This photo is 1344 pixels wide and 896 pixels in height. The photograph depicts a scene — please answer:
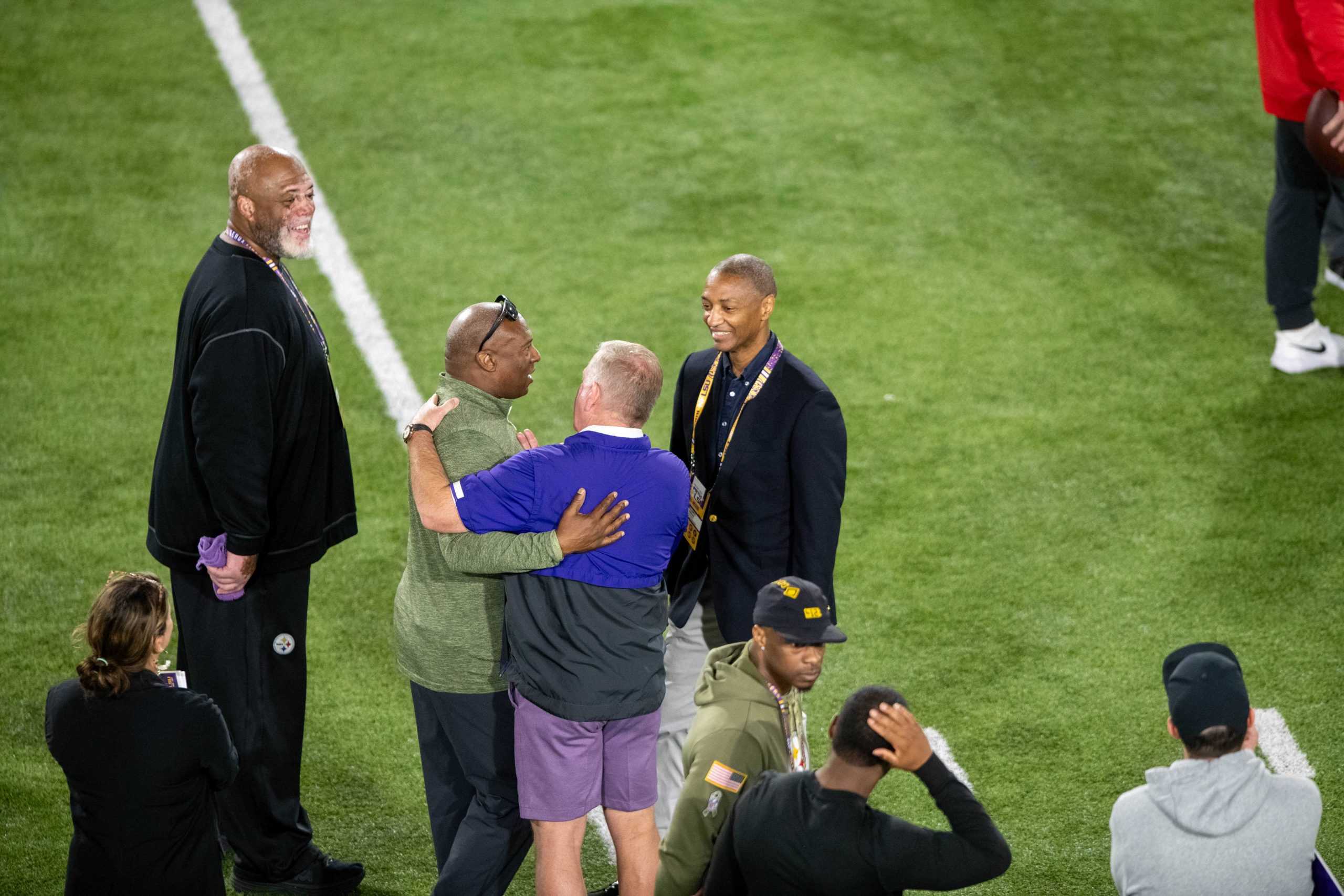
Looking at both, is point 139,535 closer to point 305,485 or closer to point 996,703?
point 305,485

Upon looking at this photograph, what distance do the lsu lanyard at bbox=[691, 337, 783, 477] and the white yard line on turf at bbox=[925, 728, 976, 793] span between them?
4.48ft

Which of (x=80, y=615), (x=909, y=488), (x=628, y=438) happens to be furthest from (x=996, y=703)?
(x=80, y=615)

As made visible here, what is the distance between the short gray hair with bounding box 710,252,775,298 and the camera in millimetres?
4543

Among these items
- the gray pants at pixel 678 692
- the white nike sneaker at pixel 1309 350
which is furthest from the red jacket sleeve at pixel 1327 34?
the gray pants at pixel 678 692

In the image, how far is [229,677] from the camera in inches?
179

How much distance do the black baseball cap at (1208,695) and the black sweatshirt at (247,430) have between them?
8.03ft

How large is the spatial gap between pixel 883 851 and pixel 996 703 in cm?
252

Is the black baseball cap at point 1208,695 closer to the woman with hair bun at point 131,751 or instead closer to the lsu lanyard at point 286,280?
the woman with hair bun at point 131,751

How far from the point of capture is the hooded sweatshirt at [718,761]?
363cm

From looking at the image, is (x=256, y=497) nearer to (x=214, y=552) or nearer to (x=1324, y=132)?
(x=214, y=552)

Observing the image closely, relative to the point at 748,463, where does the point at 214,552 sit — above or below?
above

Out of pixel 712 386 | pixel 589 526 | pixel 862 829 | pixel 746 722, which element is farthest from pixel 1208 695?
pixel 712 386

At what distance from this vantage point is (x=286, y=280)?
4410mm

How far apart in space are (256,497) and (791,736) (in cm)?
163
